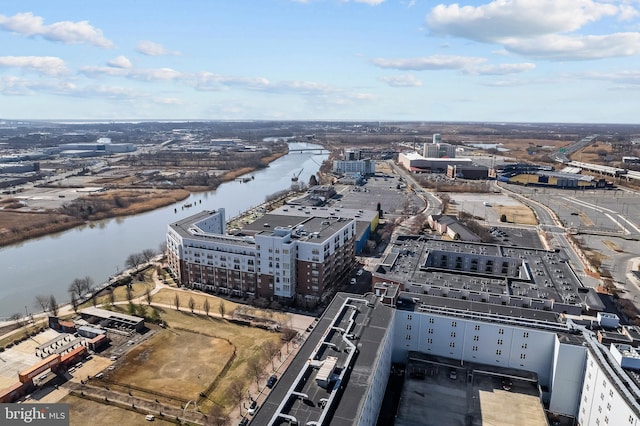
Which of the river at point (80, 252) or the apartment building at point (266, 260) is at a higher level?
the apartment building at point (266, 260)

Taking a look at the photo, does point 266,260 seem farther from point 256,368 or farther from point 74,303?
point 74,303

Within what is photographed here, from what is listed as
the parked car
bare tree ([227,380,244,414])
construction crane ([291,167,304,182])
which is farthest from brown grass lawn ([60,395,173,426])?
construction crane ([291,167,304,182])

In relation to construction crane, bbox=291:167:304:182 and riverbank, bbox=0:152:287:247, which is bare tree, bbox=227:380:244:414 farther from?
construction crane, bbox=291:167:304:182

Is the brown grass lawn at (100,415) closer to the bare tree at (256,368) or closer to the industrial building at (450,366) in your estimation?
the bare tree at (256,368)

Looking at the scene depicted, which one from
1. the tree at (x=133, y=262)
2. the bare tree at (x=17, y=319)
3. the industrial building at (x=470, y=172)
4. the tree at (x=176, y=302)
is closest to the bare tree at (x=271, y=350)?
the tree at (x=176, y=302)

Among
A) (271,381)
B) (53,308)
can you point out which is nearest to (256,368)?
(271,381)
